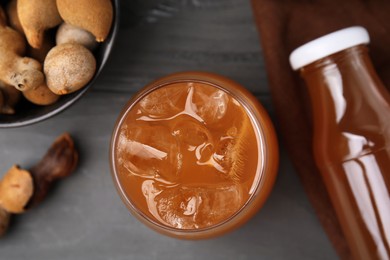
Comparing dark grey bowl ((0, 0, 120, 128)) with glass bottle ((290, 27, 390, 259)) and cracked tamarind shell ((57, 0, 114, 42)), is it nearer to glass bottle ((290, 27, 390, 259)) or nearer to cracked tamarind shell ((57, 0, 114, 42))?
cracked tamarind shell ((57, 0, 114, 42))

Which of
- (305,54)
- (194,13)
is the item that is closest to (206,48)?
(194,13)

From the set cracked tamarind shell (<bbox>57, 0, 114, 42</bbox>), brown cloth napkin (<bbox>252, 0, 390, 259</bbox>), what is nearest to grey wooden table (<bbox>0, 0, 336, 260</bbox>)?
brown cloth napkin (<bbox>252, 0, 390, 259</bbox>)

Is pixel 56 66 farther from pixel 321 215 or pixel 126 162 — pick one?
pixel 321 215

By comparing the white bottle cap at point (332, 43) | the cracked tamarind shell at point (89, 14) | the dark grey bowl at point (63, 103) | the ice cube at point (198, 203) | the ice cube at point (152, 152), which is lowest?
the ice cube at point (198, 203)

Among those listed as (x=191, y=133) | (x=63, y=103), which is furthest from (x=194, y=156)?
(x=63, y=103)

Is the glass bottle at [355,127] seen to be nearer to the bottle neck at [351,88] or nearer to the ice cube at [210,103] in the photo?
the bottle neck at [351,88]

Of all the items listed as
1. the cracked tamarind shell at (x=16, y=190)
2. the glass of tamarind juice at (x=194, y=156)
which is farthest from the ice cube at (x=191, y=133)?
the cracked tamarind shell at (x=16, y=190)
